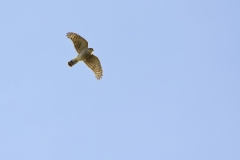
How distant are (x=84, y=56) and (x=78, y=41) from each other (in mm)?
1112

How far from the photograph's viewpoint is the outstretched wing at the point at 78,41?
93.4 m

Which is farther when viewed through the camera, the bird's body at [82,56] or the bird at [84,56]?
the bird's body at [82,56]

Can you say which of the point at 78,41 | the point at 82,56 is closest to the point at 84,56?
the point at 82,56

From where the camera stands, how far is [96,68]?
310ft

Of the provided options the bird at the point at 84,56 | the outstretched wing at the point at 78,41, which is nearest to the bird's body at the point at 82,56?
the bird at the point at 84,56

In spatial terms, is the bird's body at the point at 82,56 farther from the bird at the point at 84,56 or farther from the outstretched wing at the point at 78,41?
the outstretched wing at the point at 78,41

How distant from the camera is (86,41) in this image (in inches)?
3679

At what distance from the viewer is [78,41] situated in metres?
93.6

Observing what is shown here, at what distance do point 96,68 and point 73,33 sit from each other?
9.62 ft

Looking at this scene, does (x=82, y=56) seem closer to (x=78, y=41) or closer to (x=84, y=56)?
(x=84, y=56)

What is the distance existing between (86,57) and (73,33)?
6.17ft

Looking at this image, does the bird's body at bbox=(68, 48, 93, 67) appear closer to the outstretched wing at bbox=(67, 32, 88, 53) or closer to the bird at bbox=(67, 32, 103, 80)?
the bird at bbox=(67, 32, 103, 80)

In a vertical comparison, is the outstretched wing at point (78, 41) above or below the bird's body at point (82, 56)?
above

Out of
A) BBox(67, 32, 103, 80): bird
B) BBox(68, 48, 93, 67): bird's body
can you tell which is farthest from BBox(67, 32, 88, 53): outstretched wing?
BBox(68, 48, 93, 67): bird's body
